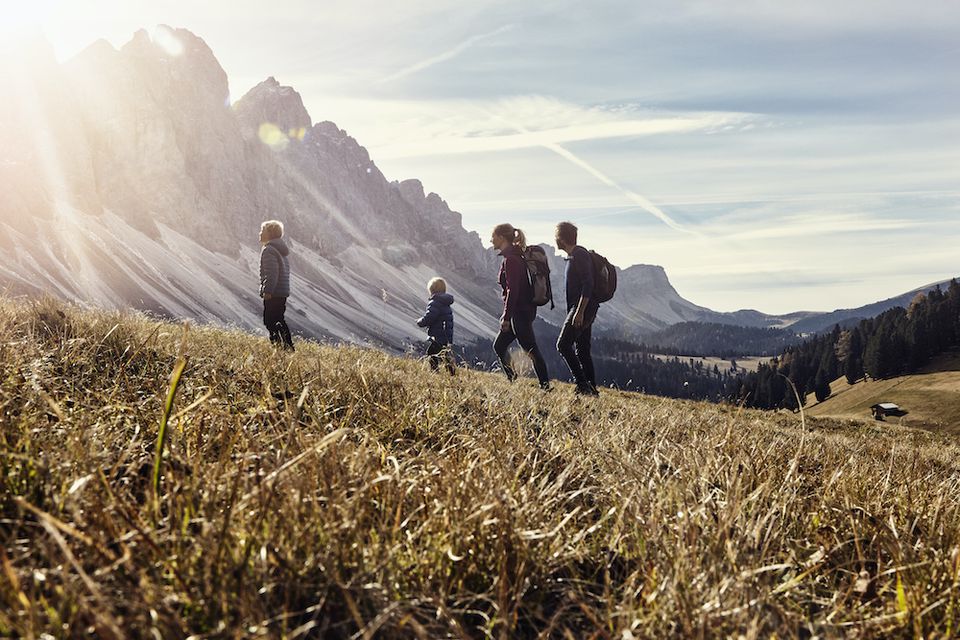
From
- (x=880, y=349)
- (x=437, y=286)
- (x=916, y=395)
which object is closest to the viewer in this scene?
(x=437, y=286)

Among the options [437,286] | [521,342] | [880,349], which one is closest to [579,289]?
[521,342]

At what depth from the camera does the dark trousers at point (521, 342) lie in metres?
10.4

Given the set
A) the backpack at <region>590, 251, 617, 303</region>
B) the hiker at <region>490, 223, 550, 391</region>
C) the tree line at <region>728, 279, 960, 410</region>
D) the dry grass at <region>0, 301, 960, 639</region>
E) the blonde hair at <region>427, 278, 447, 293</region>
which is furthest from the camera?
the tree line at <region>728, 279, 960, 410</region>

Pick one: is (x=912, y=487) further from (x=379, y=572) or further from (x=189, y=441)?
(x=189, y=441)

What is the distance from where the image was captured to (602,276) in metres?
10.2

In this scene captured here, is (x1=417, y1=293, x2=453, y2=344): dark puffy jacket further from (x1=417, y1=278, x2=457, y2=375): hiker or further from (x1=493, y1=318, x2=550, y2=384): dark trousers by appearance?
(x1=493, y1=318, x2=550, y2=384): dark trousers

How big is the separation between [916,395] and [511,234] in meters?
128

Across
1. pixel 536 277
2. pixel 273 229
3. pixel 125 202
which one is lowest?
pixel 536 277

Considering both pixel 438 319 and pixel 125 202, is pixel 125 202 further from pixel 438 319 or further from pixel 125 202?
pixel 438 319

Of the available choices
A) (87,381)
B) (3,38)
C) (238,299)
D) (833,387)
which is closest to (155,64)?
(3,38)

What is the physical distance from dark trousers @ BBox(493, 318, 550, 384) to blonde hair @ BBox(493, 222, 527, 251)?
1288mm

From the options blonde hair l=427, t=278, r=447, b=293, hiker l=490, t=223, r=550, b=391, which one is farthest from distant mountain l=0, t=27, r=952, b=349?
hiker l=490, t=223, r=550, b=391

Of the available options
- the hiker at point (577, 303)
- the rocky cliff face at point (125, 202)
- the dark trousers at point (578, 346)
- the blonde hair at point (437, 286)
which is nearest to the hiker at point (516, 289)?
the dark trousers at point (578, 346)

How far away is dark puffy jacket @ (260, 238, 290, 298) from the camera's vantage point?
35.7 feet
